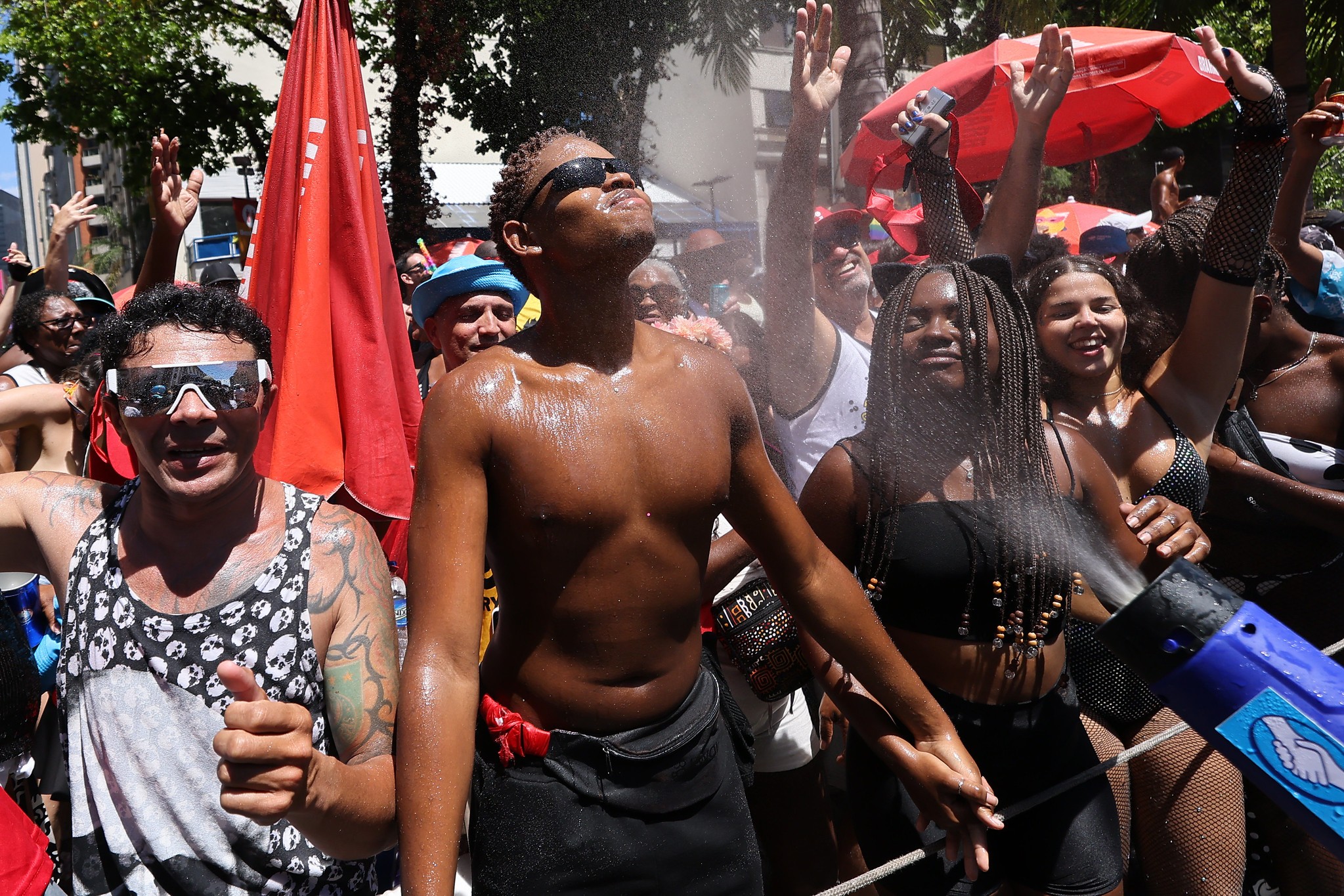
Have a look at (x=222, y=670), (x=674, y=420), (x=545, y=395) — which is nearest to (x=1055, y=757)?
(x=674, y=420)

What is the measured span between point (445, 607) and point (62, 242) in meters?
4.21

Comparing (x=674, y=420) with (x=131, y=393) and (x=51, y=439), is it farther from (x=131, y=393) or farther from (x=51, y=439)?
(x=51, y=439)

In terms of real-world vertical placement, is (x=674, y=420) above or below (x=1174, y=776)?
above

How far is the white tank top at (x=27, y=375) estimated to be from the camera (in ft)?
15.4

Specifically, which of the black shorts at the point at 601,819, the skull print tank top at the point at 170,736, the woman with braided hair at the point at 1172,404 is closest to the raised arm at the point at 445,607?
the black shorts at the point at 601,819

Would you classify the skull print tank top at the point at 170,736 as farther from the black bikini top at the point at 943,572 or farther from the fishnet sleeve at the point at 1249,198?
the fishnet sleeve at the point at 1249,198

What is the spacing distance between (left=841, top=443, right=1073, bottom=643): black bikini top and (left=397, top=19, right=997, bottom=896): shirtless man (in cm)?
67

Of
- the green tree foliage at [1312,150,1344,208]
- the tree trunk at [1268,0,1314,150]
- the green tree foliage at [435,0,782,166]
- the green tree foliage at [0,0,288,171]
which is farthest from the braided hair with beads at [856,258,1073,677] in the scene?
the green tree foliage at [1312,150,1344,208]

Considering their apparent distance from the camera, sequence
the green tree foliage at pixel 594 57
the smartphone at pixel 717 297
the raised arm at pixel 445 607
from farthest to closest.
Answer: the green tree foliage at pixel 594 57 < the smartphone at pixel 717 297 < the raised arm at pixel 445 607

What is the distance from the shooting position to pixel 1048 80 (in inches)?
138

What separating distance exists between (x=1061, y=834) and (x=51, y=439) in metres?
3.93

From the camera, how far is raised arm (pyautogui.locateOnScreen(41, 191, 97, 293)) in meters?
4.88

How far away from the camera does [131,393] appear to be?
206cm

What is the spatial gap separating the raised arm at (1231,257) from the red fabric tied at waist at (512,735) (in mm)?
2217
